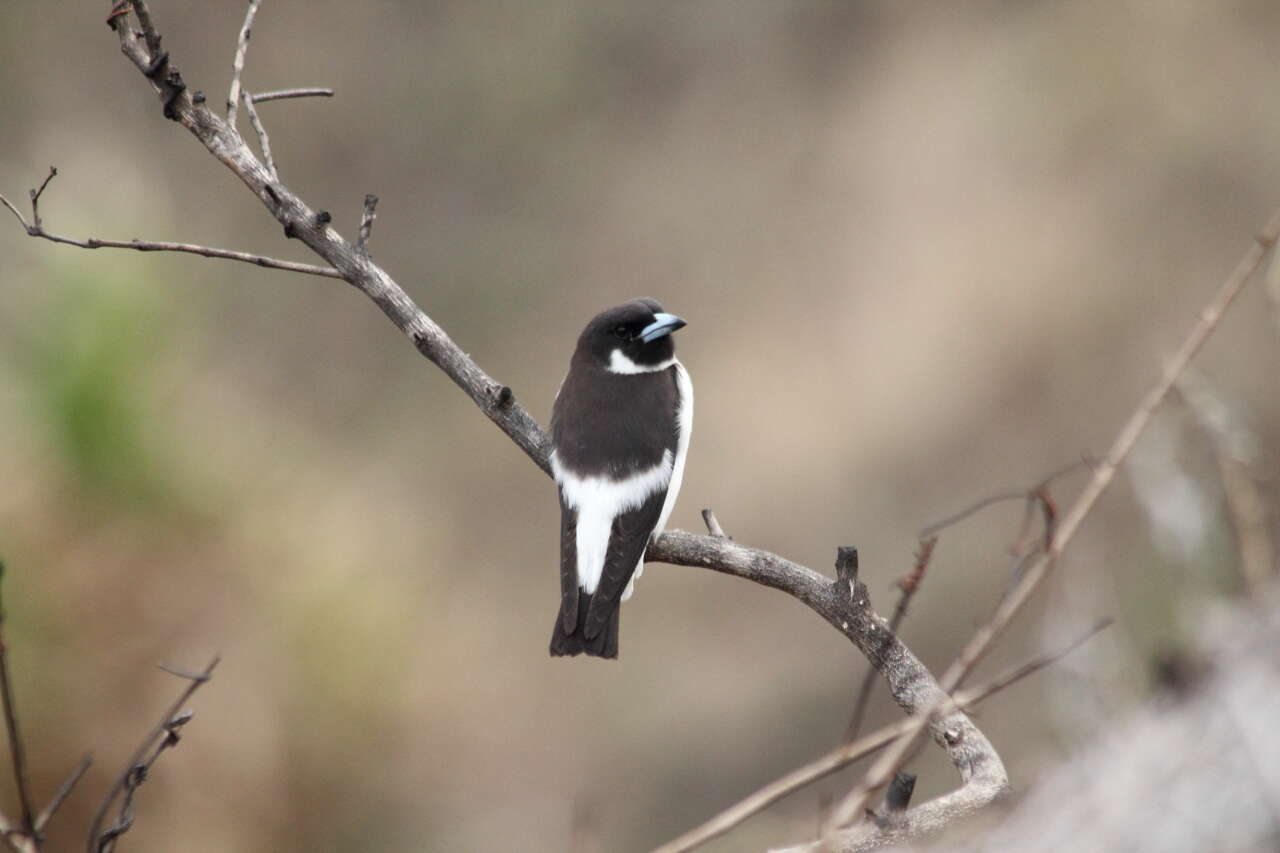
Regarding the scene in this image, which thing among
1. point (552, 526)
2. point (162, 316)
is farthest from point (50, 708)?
point (552, 526)

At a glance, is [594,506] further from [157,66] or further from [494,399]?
[157,66]

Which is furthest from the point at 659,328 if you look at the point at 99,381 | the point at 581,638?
the point at 99,381

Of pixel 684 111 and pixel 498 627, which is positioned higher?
pixel 684 111

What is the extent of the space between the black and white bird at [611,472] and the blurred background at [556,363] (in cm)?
252

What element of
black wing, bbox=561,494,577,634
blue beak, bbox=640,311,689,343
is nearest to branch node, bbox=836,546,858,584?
black wing, bbox=561,494,577,634

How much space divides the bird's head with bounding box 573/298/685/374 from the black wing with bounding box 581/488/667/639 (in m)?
0.75

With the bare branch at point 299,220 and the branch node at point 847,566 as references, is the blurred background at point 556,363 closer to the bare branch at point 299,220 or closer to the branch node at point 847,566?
the branch node at point 847,566

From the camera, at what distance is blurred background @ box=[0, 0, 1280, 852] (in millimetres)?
7461

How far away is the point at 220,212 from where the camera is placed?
13.8 metres

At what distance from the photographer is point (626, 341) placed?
5.04 meters

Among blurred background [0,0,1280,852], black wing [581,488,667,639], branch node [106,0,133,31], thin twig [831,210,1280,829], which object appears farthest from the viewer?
blurred background [0,0,1280,852]

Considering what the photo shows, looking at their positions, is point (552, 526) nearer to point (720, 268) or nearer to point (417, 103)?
point (720, 268)

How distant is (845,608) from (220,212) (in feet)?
38.3

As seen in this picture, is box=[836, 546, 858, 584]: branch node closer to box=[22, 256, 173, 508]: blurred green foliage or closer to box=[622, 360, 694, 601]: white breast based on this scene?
box=[622, 360, 694, 601]: white breast
